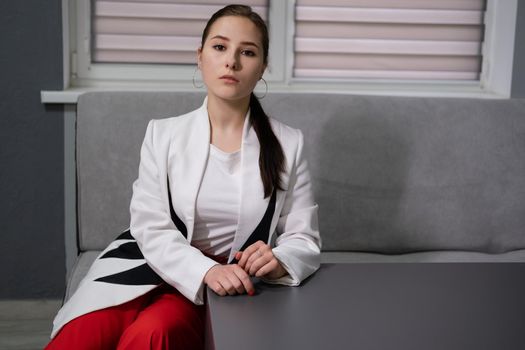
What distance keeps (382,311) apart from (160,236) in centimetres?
58

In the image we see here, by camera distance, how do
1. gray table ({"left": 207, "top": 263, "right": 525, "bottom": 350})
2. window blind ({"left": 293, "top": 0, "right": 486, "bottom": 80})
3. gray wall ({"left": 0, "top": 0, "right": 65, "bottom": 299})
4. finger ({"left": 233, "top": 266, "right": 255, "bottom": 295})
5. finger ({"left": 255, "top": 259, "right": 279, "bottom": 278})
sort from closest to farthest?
gray table ({"left": 207, "top": 263, "right": 525, "bottom": 350}) → finger ({"left": 233, "top": 266, "right": 255, "bottom": 295}) → finger ({"left": 255, "top": 259, "right": 279, "bottom": 278}) → gray wall ({"left": 0, "top": 0, "right": 65, "bottom": 299}) → window blind ({"left": 293, "top": 0, "right": 486, "bottom": 80})

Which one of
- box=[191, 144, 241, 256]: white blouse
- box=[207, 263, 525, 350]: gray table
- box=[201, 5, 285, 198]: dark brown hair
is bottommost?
box=[207, 263, 525, 350]: gray table

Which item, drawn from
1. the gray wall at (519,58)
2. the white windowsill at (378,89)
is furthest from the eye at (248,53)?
the gray wall at (519,58)

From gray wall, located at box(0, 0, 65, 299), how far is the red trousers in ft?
3.78

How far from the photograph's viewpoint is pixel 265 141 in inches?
62.1

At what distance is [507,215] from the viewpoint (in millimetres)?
2270

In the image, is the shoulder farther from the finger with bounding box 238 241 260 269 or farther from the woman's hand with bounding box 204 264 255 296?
the woman's hand with bounding box 204 264 255 296

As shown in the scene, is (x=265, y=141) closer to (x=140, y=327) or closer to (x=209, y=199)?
(x=209, y=199)

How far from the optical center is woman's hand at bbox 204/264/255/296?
1188 millimetres

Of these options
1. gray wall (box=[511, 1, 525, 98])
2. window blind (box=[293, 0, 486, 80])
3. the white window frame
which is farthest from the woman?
gray wall (box=[511, 1, 525, 98])

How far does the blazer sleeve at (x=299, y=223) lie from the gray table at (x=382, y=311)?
7cm

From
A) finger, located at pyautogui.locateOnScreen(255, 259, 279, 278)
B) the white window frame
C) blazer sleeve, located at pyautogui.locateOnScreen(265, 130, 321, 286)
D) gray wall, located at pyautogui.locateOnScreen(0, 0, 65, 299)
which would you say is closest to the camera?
finger, located at pyautogui.locateOnScreen(255, 259, 279, 278)

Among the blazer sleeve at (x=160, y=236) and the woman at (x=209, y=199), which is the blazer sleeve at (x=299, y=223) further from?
the blazer sleeve at (x=160, y=236)

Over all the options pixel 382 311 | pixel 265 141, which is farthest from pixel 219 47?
pixel 382 311
